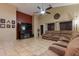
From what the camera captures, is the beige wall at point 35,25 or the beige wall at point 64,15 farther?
the beige wall at point 35,25

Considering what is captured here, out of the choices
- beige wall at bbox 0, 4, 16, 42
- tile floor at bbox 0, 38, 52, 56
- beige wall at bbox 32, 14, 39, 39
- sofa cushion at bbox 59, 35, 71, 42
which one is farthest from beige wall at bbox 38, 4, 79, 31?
beige wall at bbox 0, 4, 16, 42

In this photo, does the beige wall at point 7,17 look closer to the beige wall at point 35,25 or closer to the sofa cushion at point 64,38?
the beige wall at point 35,25

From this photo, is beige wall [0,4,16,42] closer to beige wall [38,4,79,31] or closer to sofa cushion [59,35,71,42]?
beige wall [38,4,79,31]

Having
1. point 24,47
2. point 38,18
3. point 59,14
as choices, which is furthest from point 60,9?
point 24,47

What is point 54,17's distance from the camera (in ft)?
5.78

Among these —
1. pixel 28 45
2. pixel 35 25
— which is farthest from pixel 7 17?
pixel 28 45

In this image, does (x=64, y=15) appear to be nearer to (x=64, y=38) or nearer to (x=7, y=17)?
(x=64, y=38)

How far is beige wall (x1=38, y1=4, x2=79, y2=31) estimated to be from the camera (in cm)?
159

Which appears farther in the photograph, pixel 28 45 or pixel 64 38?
pixel 28 45

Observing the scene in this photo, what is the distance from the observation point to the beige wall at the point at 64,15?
159 cm

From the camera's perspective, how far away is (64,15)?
169 cm

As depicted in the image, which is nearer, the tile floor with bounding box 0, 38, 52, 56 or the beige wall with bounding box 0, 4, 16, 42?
the beige wall with bounding box 0, 4, 16, 42

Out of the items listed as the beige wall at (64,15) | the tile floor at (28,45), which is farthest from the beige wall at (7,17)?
the beige wall at (64,15)

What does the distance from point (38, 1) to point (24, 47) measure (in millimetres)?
888
